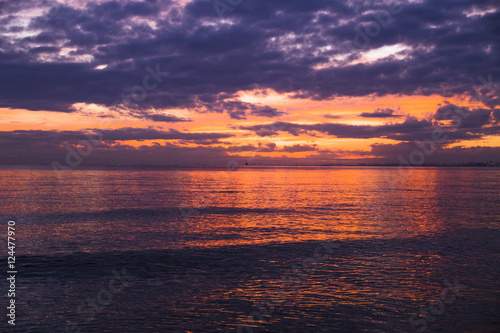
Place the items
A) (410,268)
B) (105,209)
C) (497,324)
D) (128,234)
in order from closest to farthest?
1. (497,324)
2. (410,268)
3. (128,234)
4. (105,209)

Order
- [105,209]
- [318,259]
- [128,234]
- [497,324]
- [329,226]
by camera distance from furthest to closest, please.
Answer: [105,209], [329,226], [128,234], [318,259], [497,324]

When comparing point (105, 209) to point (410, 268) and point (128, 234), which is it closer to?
point (128, 234)

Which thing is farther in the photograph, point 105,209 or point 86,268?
point 105,209

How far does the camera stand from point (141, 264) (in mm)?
27656

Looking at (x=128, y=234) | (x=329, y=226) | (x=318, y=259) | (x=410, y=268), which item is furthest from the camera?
(x=329, y=226)

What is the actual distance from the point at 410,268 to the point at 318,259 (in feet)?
21.3

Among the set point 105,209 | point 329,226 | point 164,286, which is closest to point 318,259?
point 164,286

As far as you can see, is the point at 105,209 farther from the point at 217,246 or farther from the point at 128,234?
the point at 217,246

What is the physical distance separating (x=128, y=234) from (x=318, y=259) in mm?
20578

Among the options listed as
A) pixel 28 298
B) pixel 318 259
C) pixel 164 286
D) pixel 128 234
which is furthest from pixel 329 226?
pixel 28 298

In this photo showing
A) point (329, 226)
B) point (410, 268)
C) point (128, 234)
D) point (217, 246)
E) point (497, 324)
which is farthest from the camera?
point (329, 226)

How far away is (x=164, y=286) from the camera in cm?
2273

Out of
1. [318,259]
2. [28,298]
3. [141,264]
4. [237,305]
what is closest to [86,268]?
[141,264]

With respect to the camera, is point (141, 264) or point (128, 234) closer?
point (141, 264)
